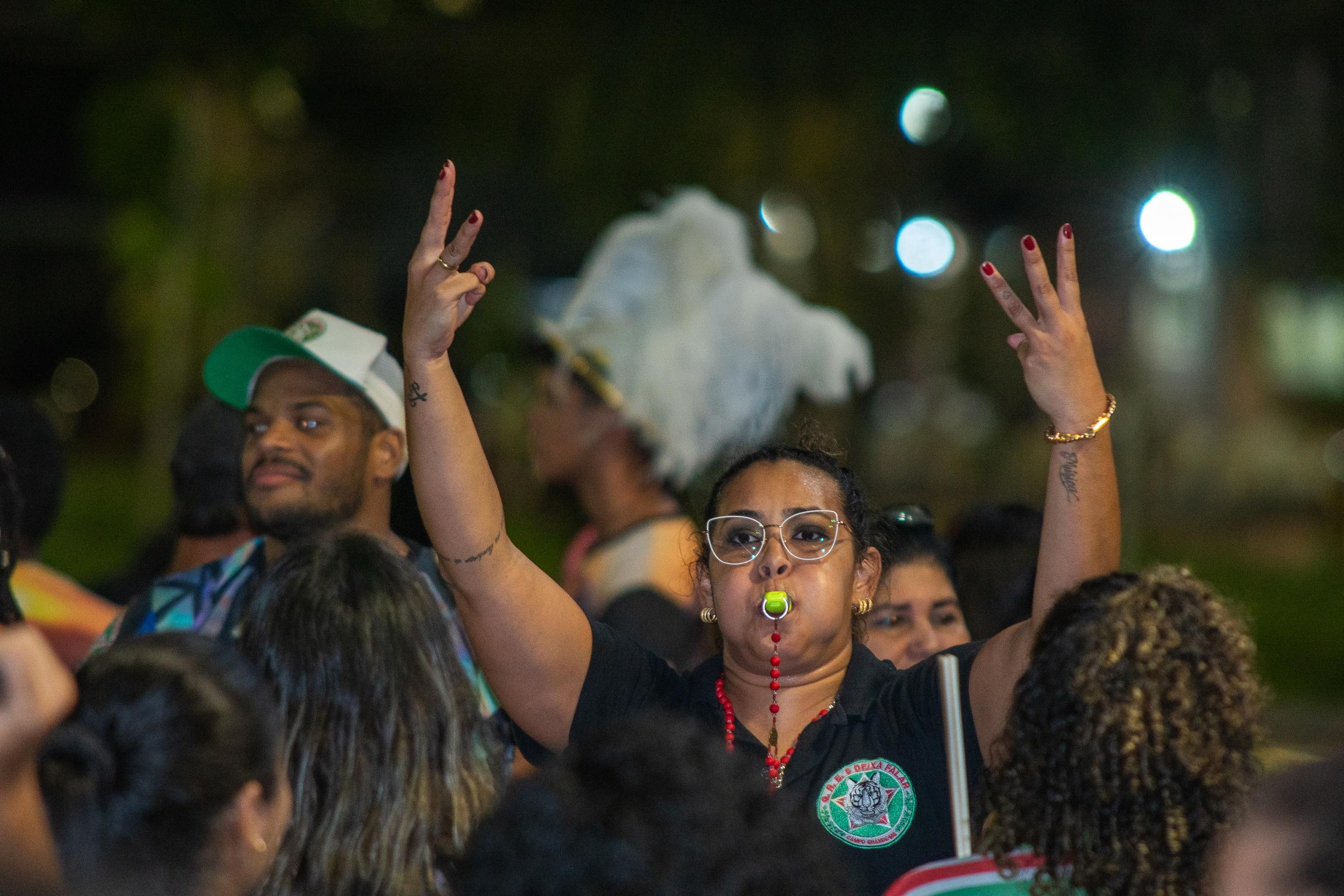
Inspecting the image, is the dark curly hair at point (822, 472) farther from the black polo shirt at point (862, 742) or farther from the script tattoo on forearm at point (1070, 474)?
the script tattoo on forearm at point (1070, 474)

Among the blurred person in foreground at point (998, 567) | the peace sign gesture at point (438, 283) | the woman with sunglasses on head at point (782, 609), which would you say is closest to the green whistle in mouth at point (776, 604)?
the woman with sunglasses on head at point (782, 609)

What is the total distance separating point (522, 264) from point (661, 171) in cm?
550

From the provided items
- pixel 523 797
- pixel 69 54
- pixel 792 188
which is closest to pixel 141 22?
pixel 792 188

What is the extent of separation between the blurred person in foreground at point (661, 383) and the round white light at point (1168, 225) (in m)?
1.16

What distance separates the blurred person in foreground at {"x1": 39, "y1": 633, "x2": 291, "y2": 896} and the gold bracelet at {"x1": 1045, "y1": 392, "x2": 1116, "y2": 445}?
4.60 ft

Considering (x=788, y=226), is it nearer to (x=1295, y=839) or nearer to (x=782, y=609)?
(x=782, y=609)

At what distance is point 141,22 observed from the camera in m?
8.12

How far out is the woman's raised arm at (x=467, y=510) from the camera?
7.66 feet

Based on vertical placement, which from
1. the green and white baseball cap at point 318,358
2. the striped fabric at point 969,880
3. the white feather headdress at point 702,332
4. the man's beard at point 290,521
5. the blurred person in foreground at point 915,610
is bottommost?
the striped fabric at point 969,880

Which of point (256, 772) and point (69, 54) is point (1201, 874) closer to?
point (256, 772)

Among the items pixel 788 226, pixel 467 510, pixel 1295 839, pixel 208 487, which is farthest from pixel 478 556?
pixel 788 226

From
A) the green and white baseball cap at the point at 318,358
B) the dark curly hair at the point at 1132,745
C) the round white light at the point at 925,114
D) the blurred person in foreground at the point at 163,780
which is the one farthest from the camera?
the round white light at the point at 925,114

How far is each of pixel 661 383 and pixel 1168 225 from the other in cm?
167

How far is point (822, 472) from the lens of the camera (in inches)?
101
